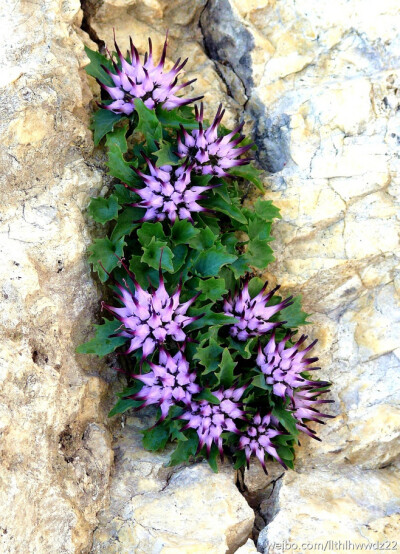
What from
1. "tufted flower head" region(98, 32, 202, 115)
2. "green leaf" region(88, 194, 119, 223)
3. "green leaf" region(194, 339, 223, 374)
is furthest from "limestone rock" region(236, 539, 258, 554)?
"tufted flower head" region(98, 32, 202, 115)

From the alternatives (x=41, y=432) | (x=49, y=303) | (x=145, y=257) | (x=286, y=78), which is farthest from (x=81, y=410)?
(x=286, y=78)

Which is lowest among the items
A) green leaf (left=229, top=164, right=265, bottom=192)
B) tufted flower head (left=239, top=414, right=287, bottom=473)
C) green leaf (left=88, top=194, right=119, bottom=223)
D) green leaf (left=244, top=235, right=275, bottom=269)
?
tufted flower head (left=239, top=414, right=287, bottom=473)

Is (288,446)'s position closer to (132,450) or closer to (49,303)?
(132,450)

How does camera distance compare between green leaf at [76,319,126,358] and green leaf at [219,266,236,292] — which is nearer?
green leaf at [76,319,126,358]

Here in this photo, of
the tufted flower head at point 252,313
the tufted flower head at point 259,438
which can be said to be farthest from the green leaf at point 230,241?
the tufted flower head at point 259,438

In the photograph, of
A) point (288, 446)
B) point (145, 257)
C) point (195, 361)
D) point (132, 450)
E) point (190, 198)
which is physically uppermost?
point (190, 198)

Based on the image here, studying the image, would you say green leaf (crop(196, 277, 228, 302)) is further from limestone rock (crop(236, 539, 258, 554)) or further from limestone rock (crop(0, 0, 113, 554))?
limestone rock (crop(236, 539, 258, 554))
